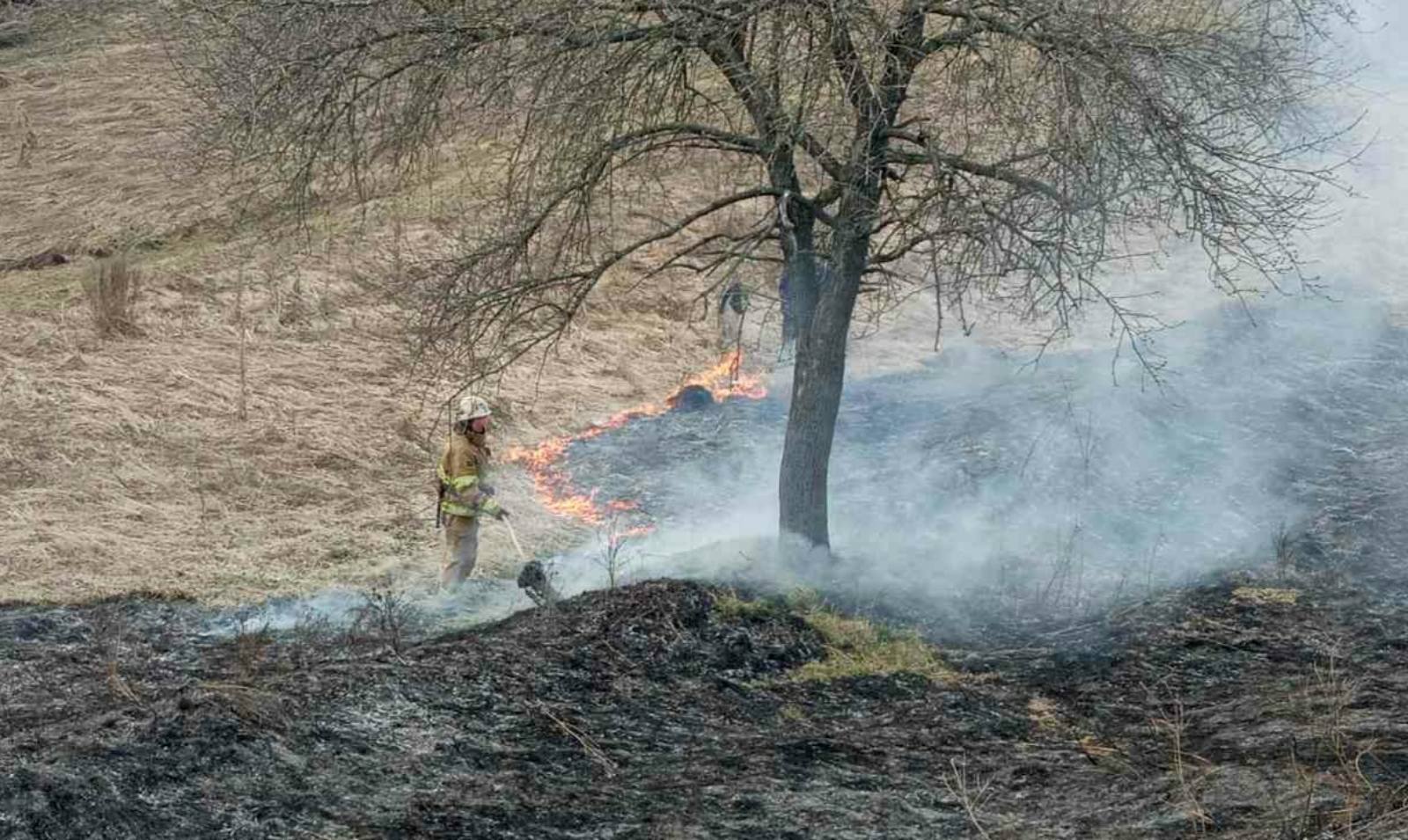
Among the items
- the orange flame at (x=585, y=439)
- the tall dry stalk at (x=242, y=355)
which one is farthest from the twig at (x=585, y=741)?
the tall dry stalk at (x=242, y=355)

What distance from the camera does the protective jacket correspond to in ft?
37.4

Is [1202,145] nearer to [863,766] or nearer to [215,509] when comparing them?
[863,766]

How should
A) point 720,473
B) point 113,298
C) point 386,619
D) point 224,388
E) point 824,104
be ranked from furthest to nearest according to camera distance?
point 113,298
point 224,388
point 720,473
point 386,619
point 824,104

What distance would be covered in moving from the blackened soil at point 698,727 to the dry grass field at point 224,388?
1.46 metres

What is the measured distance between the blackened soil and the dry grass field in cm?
146

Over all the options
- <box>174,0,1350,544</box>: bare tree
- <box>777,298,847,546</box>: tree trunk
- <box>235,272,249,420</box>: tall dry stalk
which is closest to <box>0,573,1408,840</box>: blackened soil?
<box>777,298,847,546</box>: tree trunk

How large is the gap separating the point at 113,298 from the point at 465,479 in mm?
6025

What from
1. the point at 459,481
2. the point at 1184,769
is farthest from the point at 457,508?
the point at 1184,769

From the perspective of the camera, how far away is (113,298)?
52.2 ft

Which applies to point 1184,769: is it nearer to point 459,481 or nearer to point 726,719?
point 726,719

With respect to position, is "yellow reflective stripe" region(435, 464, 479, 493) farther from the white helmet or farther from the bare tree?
the bare tree

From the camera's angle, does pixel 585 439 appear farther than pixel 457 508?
Yes

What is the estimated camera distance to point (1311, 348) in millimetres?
16328

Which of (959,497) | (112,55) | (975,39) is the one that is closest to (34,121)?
(112,55)
